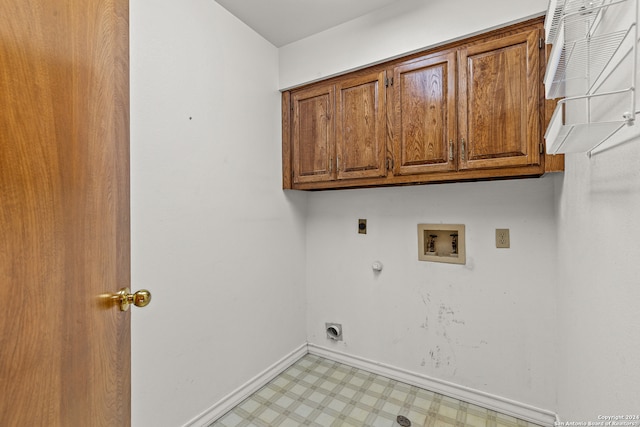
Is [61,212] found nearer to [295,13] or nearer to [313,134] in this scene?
[313,134]

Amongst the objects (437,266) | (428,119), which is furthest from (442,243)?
(428,119)

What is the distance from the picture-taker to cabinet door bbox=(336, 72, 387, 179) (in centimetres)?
183

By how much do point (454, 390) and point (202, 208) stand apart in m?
1.91

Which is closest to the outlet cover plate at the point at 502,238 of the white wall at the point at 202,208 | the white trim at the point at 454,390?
the white trim at the point at 454,390

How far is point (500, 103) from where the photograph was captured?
Answer: 4.91 ft

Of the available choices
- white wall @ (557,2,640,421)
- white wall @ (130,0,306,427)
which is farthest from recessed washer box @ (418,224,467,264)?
white wall @ (130,0,306,427)

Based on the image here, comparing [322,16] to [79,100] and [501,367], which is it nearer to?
[79,100]

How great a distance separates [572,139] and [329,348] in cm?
213

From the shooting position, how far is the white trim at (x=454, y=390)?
1.64 meters

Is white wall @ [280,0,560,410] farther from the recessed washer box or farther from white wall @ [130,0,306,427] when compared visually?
white wall @ [130,0,306,427]

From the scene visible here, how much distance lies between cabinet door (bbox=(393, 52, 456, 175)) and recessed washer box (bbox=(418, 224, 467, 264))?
0.44 meters

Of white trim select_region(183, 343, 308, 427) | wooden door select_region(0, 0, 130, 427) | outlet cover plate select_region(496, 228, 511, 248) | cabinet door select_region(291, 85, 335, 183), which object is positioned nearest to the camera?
wooden door select_region(0, 0, 130, 427)

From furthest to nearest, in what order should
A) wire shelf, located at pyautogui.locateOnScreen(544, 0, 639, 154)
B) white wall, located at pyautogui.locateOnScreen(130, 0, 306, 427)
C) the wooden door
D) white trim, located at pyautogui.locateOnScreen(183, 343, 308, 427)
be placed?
white trim, located at pyautogui.locateOnScreen(183, 343, 308, 427)
white wall, located at pyautogui.locateOnScreen(130, 0, 306, 427)
wire shelf, located at pyautogui.locateOnScreen(544, 0, 639, 154)
the wooden door

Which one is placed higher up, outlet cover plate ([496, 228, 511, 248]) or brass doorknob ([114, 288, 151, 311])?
outlet cover plate ([496, 228, 511, 248])
